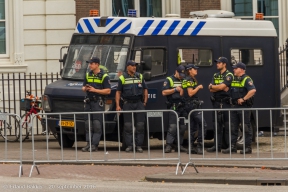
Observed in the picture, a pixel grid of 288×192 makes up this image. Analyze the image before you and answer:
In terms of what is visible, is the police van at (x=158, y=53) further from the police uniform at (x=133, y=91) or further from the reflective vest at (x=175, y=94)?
the reflective vest at (x=175, y=94)

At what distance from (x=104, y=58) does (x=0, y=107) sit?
232 inches

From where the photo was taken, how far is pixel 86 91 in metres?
17.3

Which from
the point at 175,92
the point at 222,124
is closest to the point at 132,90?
the point at 175,92

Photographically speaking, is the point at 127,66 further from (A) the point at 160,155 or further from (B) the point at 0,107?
(B) the point at 0,107

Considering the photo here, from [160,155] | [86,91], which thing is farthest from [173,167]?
[86,91]

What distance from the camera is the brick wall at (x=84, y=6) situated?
78.6 feet

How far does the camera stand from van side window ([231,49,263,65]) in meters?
19.0

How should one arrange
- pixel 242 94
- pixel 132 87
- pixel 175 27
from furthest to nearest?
Answer: pixel 175 27, pixel 132 87, pixel 242 94

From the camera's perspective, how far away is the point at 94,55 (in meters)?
18.3

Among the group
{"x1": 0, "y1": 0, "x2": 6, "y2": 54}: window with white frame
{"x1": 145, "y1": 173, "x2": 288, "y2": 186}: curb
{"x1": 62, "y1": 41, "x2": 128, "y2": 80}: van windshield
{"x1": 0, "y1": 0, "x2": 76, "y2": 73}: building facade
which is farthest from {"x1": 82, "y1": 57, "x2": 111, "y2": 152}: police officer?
{"x1": 0, "y1": 0, "x2": 6, "y2": 54}: window with white frame

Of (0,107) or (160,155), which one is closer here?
(160,155)

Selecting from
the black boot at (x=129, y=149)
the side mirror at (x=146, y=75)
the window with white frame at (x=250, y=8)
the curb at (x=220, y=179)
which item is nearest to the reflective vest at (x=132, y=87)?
the side mirror at (x=146, y=75)

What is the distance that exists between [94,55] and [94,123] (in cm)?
219

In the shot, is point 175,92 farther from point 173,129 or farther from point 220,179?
point 220,179
